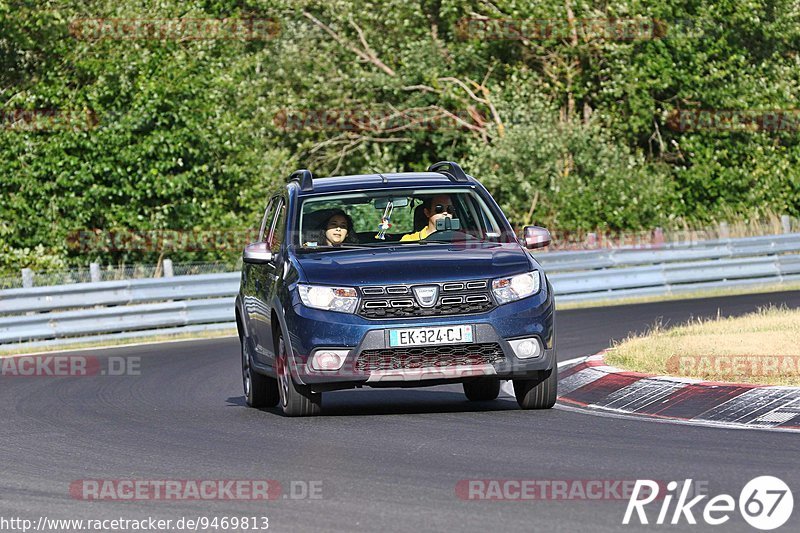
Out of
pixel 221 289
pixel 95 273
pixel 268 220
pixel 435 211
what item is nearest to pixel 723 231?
pixel 221 289

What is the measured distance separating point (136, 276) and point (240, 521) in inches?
868

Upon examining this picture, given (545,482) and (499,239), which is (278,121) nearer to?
(499,239)

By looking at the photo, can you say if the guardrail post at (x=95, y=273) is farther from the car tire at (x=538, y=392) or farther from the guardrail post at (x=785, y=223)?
the car tire at (x=538, y=392)

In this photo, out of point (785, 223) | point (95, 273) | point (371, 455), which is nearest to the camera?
point (371, 455)

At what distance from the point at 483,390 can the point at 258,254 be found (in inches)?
86.0

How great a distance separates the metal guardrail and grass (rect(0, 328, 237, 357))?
11 centimetres

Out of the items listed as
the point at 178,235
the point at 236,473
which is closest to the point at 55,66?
the point at 178,235

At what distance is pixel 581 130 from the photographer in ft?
127

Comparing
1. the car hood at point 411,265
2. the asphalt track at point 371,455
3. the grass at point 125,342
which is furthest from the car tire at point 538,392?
the grass at point 125,342

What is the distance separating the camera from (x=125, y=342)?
2472 centimetres

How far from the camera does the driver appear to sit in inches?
491

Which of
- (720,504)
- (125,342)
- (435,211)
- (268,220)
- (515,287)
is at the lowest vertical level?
(125,342)

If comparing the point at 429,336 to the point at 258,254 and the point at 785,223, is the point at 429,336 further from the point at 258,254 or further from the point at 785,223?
the point at 785,223

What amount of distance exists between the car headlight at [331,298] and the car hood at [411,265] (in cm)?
5
